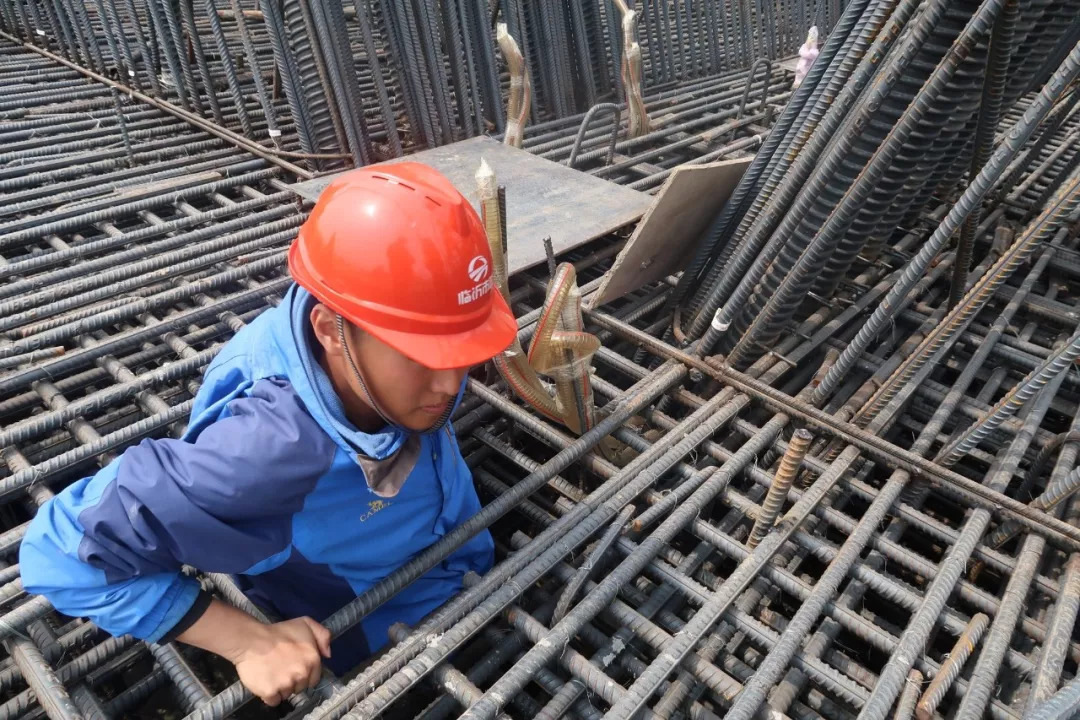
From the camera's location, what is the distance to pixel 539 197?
3.27 metres

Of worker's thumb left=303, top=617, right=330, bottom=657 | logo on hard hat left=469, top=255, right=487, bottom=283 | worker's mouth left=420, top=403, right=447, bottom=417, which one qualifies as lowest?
worker's thumb left=303, top=617, right=330, bottom=657

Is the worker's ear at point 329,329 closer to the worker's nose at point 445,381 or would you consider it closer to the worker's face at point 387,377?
the worker's face at point 387,377

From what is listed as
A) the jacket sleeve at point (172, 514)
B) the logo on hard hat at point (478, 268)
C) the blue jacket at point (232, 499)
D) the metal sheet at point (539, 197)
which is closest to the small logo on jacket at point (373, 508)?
the blue jacket at point (232, 499)

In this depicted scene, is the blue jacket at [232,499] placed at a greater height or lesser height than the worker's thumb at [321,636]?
greater

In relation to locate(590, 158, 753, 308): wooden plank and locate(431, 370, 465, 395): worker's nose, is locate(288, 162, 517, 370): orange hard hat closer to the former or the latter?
locate(431, 370, 465, 395): worker's nose

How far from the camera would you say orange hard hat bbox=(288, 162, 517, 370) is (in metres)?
1.25

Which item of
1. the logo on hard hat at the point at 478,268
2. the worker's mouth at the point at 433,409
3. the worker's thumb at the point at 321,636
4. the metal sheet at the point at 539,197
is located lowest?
the worker's thumb at the point at 321,636

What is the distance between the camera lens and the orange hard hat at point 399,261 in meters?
1.25

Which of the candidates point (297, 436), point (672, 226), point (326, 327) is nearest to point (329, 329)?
point (326, 327)

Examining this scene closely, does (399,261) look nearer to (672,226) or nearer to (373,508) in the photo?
(373,508)

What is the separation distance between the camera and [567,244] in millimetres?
2889

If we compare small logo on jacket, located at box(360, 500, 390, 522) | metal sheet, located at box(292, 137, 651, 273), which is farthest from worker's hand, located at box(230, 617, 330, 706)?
metal sheet, located at box(292, 137, 651, 273)

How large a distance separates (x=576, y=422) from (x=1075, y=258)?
2.49 meters

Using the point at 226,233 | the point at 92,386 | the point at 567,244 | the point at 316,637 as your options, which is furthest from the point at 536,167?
the point at 316,637
